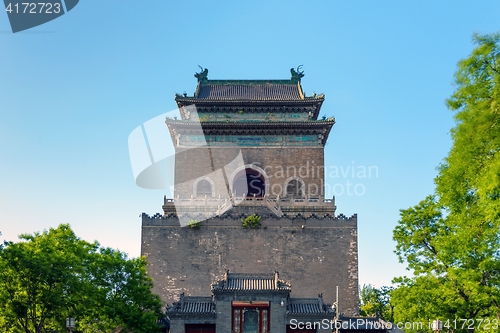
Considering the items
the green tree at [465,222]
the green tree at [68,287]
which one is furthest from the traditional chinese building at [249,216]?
the green tree at [465,222]

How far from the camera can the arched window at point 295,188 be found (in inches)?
1390

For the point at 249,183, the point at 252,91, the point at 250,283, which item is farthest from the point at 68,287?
the point at 252,91

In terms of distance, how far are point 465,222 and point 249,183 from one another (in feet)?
74.2

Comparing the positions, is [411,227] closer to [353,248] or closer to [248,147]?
[353,248]

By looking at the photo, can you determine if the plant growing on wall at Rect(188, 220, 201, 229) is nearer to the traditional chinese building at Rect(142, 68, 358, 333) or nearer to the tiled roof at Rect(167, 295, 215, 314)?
the traditional chinese building at Rect(142, 68, 358, 333)

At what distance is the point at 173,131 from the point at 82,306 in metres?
16.9

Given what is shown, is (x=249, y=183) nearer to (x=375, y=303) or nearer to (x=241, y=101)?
(x=241, y=101)

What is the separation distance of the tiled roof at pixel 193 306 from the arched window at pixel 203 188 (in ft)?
37.0

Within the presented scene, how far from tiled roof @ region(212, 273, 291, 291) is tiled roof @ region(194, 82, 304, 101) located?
15.8 m

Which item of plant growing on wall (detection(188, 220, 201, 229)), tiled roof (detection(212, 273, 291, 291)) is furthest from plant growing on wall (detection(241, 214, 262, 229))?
tiled roof (detection(212, 273, 291, 291))

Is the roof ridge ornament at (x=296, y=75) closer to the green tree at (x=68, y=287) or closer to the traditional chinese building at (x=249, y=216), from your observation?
the traditional chinese building at (x=249, y=216)

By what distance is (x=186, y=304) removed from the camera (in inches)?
956

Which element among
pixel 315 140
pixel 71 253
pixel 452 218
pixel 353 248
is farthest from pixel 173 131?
pixel 452 218

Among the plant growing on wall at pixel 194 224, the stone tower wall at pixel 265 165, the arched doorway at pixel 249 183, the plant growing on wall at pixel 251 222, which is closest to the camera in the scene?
the plant growing on wall at pixel 194 224
